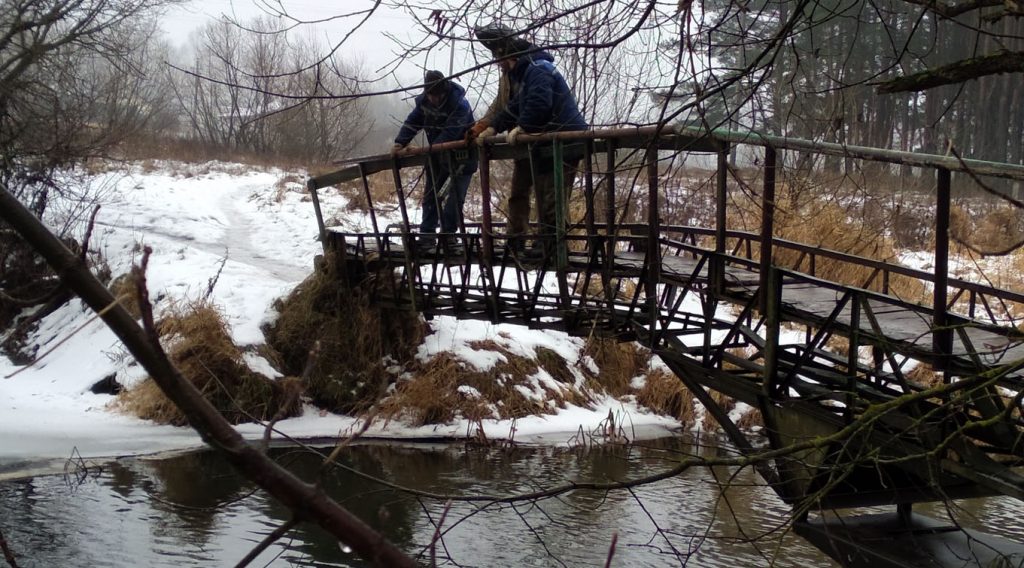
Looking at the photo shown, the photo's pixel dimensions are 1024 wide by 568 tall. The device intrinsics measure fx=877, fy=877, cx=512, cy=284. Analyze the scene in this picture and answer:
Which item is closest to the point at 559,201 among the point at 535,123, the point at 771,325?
the point at 535,123

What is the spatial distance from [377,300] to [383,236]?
1.78m

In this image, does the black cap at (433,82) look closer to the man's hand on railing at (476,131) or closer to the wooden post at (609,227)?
the wooden post at (609,227)

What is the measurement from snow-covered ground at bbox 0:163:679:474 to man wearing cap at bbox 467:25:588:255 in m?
3.60

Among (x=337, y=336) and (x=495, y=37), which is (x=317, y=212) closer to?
(x=337, y=336)

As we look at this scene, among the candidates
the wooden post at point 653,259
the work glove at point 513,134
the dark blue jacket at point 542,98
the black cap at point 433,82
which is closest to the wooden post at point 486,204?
the work glove at point 513,134

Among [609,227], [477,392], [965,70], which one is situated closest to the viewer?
[965,70]

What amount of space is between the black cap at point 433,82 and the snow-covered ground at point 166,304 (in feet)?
12.2

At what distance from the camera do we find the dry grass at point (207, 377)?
11.1 m

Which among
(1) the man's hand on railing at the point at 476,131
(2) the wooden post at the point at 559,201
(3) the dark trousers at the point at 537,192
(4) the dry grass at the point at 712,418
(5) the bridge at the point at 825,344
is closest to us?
(5) the bridge at the point at 825,344

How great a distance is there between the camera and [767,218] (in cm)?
595

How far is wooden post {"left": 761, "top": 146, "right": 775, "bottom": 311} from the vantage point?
5594mm

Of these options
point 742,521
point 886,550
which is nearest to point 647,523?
point 742,521

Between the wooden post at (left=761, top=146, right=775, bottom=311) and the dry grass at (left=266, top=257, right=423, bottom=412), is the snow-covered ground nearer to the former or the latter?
the dry grass at (left=266, top=257, right=423, bottom=412)

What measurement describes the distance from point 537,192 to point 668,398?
554 cm
